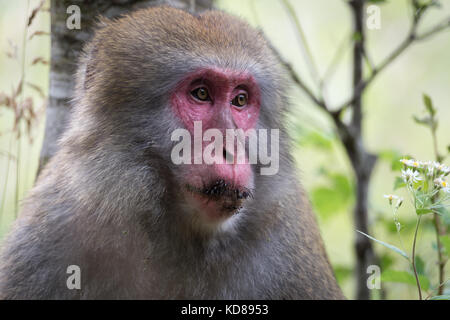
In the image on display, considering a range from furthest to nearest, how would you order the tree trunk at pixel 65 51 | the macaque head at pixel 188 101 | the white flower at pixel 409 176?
the tree trunk at pixel 65 51 → the macaque head at pixel 188 101 → the white flower at pixel 409 176

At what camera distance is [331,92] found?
10.1 meters

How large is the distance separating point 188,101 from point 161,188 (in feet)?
1.73

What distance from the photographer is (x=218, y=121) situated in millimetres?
3354

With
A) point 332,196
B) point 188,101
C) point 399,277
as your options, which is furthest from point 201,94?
point 332,196

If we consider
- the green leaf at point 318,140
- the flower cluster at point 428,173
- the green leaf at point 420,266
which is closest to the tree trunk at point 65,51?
the green leaf at point 318,140

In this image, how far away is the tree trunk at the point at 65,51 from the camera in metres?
4.54

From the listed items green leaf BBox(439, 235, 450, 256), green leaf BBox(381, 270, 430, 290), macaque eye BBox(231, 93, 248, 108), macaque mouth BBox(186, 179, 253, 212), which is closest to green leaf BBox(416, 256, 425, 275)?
green leaf BBox(439, 235, 450, 256)

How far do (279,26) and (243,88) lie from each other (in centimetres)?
591

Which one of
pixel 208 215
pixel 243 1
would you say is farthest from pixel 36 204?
pixel 243 1

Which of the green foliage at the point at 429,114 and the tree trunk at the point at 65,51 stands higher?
the tree trunk at the point at 65,51

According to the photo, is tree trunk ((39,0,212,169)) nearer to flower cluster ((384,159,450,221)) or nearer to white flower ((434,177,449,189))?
flower cluster ((384,159,450,221))

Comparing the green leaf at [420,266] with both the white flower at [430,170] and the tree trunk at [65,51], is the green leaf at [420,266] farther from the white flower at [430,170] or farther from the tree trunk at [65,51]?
the tree trunk at [65,51]
